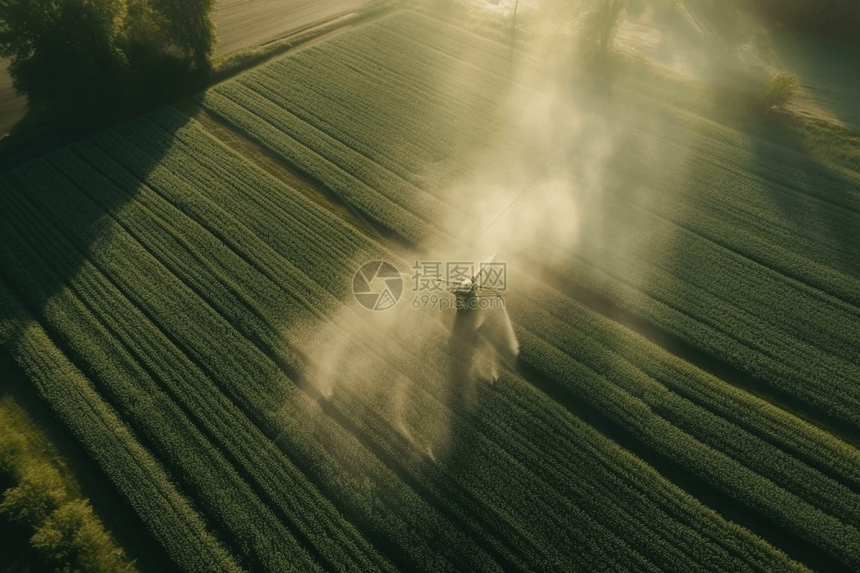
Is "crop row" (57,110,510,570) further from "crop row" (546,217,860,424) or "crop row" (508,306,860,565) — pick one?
"crop row" (546,217,860,424)

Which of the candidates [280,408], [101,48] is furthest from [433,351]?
[101,48]

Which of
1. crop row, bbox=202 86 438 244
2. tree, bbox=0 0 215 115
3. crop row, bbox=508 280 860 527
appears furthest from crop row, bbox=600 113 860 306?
tree, bbox=0 0 215 115

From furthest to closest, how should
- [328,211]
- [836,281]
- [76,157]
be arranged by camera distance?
[76,157], [328,211], [836,281]

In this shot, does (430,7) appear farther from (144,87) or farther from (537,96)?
(144,87)

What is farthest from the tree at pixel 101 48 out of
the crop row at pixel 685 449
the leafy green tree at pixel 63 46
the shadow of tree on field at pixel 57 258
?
the crop row at pixel 685 449

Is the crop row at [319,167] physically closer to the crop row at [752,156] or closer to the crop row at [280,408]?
the crop row at [280,408]

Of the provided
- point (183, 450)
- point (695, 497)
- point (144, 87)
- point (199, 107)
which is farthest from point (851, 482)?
Answer: point (144, 87)

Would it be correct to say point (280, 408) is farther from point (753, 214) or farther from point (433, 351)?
point (753, 214)
